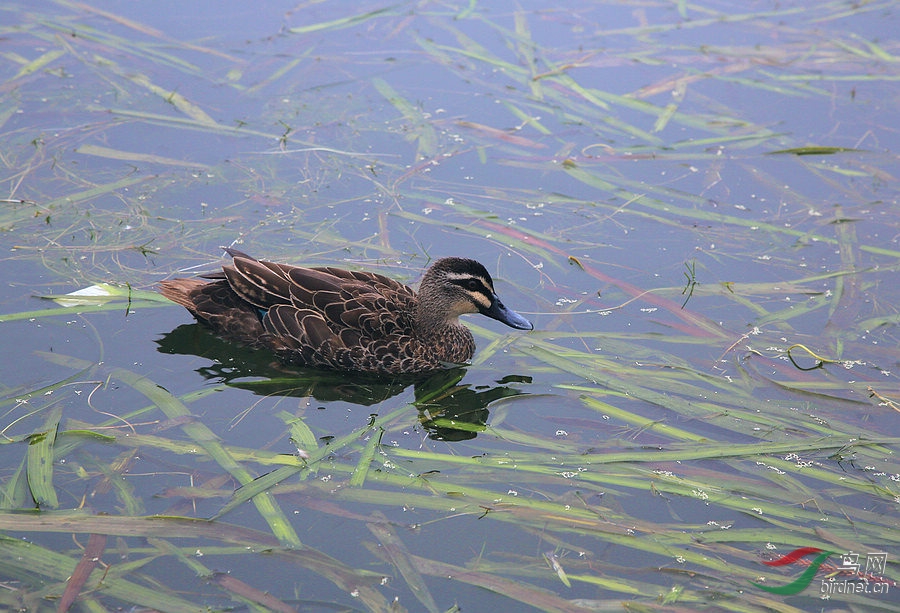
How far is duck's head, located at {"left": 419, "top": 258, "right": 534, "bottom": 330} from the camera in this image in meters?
6.15

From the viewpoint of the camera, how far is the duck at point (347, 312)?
6078mm

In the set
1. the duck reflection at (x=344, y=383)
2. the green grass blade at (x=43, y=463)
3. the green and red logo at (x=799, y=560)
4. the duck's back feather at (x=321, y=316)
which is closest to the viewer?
the green and red logo at (x=799, y=560)

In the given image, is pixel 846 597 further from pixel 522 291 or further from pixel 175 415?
pixel 175 415

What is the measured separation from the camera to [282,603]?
429cm

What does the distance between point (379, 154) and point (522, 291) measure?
7.09 ft

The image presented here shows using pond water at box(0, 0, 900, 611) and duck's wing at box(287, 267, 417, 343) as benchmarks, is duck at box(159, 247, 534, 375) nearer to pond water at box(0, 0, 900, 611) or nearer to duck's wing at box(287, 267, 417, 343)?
duck's wing at box(287, 267, 417, 343)

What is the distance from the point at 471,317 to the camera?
6938mm

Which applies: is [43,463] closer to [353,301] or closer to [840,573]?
[353,301]

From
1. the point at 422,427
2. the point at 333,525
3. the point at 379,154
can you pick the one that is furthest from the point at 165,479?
the point at 379,154

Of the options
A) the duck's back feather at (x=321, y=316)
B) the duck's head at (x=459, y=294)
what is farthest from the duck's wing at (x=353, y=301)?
the duck's head at (x=459, y=294)

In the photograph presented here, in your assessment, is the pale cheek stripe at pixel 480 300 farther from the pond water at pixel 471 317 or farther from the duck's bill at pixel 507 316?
the pond water at pixel 471 317

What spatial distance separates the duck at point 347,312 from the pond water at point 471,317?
0.14 m

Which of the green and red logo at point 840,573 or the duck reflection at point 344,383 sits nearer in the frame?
the green and red logo at point 840,573

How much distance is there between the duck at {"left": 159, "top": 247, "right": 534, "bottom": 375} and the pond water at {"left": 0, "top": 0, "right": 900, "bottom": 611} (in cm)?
14
